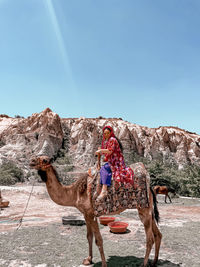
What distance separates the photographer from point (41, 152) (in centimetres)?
3011

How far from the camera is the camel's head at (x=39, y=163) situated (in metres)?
4.18

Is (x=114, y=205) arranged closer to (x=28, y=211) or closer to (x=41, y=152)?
(x=28, y=211)

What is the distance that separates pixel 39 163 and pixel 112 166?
1352mm

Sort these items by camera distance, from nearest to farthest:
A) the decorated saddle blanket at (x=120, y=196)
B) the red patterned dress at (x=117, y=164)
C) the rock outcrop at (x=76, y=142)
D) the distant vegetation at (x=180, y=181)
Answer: the decorated saddle blanket at (x=120, y=196), the red patterned dress at (x=117, y=164), the distant vegetation at (x=180, y=181), the rock outcrop at (x=76, y=142)

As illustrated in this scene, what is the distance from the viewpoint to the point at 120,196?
435 cm

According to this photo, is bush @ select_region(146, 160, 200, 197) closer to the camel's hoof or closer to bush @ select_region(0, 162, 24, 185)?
bush @ select_region(0, 162, 24, 185)

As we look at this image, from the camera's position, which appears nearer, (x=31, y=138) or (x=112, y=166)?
(x=112, y=166)

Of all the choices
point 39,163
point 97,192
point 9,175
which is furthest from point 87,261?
point 9,175

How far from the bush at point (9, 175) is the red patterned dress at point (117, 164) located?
18.0 meters

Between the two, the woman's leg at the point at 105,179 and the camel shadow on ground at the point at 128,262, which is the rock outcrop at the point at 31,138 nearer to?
the camel shadow on ground at the point at 128,262

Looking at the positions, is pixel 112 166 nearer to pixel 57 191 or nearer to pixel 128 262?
pixel 57 191

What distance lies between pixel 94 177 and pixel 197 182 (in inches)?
572

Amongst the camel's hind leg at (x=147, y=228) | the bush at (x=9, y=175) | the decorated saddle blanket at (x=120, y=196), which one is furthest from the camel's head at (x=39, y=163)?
the bush at (x=9, y=175)

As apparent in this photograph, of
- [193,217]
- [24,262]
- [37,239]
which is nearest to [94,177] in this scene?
[24,262]
